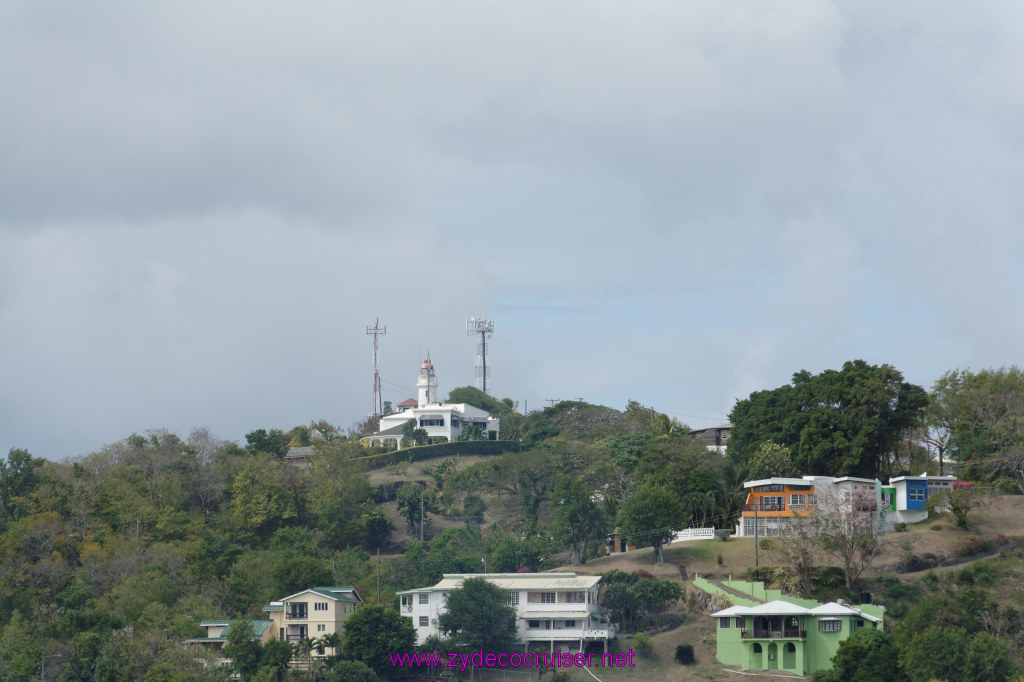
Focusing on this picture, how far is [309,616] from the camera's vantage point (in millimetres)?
71062

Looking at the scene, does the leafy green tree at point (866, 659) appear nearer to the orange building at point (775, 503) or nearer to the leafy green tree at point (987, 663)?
the leafy green tree at point (987, 663)

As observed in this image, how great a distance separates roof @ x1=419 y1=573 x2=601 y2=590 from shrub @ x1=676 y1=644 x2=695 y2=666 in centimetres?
616

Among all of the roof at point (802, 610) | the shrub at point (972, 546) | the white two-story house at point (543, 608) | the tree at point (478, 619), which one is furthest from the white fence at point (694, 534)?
the tree at point (478, 619)

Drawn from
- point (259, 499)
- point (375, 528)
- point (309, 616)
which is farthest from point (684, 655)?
point (259, 499)

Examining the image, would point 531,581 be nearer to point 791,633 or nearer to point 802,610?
point 791,633

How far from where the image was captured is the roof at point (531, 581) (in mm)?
70688

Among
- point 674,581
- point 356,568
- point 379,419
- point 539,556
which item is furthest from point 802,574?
point 379,419

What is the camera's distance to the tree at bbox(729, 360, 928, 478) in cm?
8056

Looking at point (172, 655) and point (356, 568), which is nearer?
Answer: point (172, 655)

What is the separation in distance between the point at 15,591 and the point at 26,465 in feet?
42.5

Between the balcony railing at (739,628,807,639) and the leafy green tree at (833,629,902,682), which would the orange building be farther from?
the leafy green tree at (833,629,902,682)

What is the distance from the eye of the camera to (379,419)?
135375 mm

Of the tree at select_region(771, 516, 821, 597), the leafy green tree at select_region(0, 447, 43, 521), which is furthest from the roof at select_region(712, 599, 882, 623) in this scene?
the leafy green tree at select_region(0, 447, 43, 521)

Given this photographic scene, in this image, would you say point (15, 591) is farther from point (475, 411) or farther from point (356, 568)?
point (475, 411)
